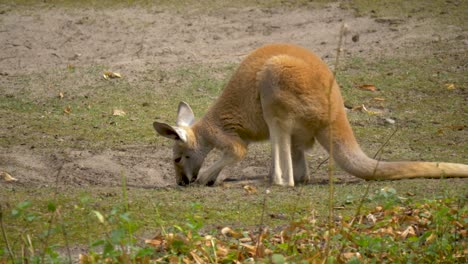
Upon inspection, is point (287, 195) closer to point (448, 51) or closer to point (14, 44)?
point (448, 51)

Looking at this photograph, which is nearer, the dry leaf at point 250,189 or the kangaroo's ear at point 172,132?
Answer: the dry leaf at point 250,189

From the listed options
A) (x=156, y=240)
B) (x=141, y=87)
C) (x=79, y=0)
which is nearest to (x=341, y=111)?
(x=156, y=240)

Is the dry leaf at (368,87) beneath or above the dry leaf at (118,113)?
above

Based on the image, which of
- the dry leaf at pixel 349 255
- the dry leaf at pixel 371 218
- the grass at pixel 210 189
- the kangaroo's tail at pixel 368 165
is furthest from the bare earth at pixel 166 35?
the dry leaf at pixel 349 255

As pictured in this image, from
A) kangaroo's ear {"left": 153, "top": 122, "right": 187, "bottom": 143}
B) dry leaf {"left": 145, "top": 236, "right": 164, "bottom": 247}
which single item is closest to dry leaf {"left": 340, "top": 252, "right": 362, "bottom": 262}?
dry leaf {"left": 145, "top": 236, "right": 164, "bottom": 247}

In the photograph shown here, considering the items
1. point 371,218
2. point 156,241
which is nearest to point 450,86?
point 371,218

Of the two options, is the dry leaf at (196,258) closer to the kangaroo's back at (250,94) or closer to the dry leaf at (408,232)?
the dry leaf at (408,232)

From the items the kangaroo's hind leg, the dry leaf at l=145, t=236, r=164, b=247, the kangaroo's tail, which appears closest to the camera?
the dry leaf at l=145, t=236, r=164, b=247

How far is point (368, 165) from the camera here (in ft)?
23.3

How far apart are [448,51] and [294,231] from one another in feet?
21.9

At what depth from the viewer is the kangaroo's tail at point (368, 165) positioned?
687 cm

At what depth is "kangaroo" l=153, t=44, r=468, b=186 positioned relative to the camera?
7184 millimetres

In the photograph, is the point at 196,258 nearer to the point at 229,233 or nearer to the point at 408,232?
the point at 229,233

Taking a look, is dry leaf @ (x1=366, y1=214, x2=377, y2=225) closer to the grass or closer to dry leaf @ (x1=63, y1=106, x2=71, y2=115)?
the grass
